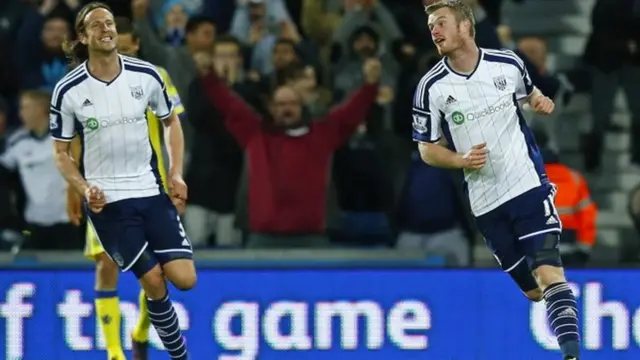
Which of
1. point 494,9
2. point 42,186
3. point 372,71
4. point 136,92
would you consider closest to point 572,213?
point 372,71

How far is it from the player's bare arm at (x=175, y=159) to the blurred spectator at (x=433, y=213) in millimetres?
2631

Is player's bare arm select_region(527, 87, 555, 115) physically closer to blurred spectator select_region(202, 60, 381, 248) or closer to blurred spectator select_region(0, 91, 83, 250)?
blurred spectator select_region(202, 60, 381, 248)

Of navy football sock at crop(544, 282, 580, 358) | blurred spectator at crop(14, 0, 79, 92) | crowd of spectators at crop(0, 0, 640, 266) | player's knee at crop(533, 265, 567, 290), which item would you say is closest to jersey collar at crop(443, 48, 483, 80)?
player's knee at crop(533, 265, 567, 290)

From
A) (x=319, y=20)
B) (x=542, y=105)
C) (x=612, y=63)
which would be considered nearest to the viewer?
(x=542, y=105)

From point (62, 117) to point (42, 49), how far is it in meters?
3.71

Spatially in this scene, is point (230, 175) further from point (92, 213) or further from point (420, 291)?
point (92, 213)

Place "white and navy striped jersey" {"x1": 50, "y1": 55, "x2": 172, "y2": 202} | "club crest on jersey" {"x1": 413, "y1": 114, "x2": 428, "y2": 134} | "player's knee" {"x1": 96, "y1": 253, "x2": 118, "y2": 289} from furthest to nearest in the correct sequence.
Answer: "player's knee" {"x1": 96, "y1": 253, "x2": 118, "y2": 289} < "white and navy striped jersey" {"x1": 50, "y1": 55, "x2": 172, "y2": 202} < "club crest on jersey" {"x1": 413, "y1": 114, "x2": 428, "y2": 134}

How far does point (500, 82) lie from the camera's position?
27.0 ft

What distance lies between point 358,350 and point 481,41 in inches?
98.9

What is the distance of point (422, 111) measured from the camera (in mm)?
8289

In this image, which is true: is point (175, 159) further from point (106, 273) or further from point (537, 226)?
point (537, 226)

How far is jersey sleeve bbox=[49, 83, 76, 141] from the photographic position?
341 inches

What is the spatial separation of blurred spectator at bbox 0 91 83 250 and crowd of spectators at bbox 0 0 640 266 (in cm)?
4

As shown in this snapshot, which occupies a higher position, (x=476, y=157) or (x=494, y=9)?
(x=494, y=9)
